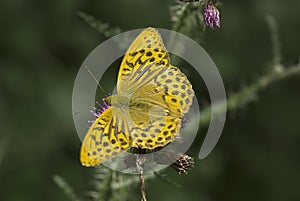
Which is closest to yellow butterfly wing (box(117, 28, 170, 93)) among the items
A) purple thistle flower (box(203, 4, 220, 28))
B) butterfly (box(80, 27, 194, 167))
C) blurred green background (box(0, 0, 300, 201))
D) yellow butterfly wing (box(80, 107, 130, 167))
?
butterfly (box(80, 27, 194, 167))

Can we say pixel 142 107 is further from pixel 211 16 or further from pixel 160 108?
pixel 211 16

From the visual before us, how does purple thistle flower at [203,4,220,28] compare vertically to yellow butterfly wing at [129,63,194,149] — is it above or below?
above

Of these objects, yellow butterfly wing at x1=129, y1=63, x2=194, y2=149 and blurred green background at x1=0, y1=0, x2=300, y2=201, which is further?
blurred green background at x1=0, y1=0, x2=300, y2=201

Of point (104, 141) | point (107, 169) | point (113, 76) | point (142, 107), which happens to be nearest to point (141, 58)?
point (142, 107)

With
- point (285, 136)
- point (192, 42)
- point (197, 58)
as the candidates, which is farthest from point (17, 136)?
point (285, 136)

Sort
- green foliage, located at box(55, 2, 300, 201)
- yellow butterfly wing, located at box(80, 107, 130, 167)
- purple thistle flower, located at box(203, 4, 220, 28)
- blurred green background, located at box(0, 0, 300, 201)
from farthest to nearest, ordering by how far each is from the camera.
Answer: blurred green background, located at box(0, 0, 300, 201) < green foliage, located at box(55, 2, 300, 201) < purple thistle flower, located at box(203, 4, 220, 28) < yellow butterfly wing, located at box(80, 107, 130, 167)

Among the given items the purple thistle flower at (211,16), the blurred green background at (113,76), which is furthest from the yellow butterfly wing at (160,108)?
the blurred green background at (113,76)

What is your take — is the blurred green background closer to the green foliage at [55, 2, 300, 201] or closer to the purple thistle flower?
the green foliage at [55, 2, 300, 201]
